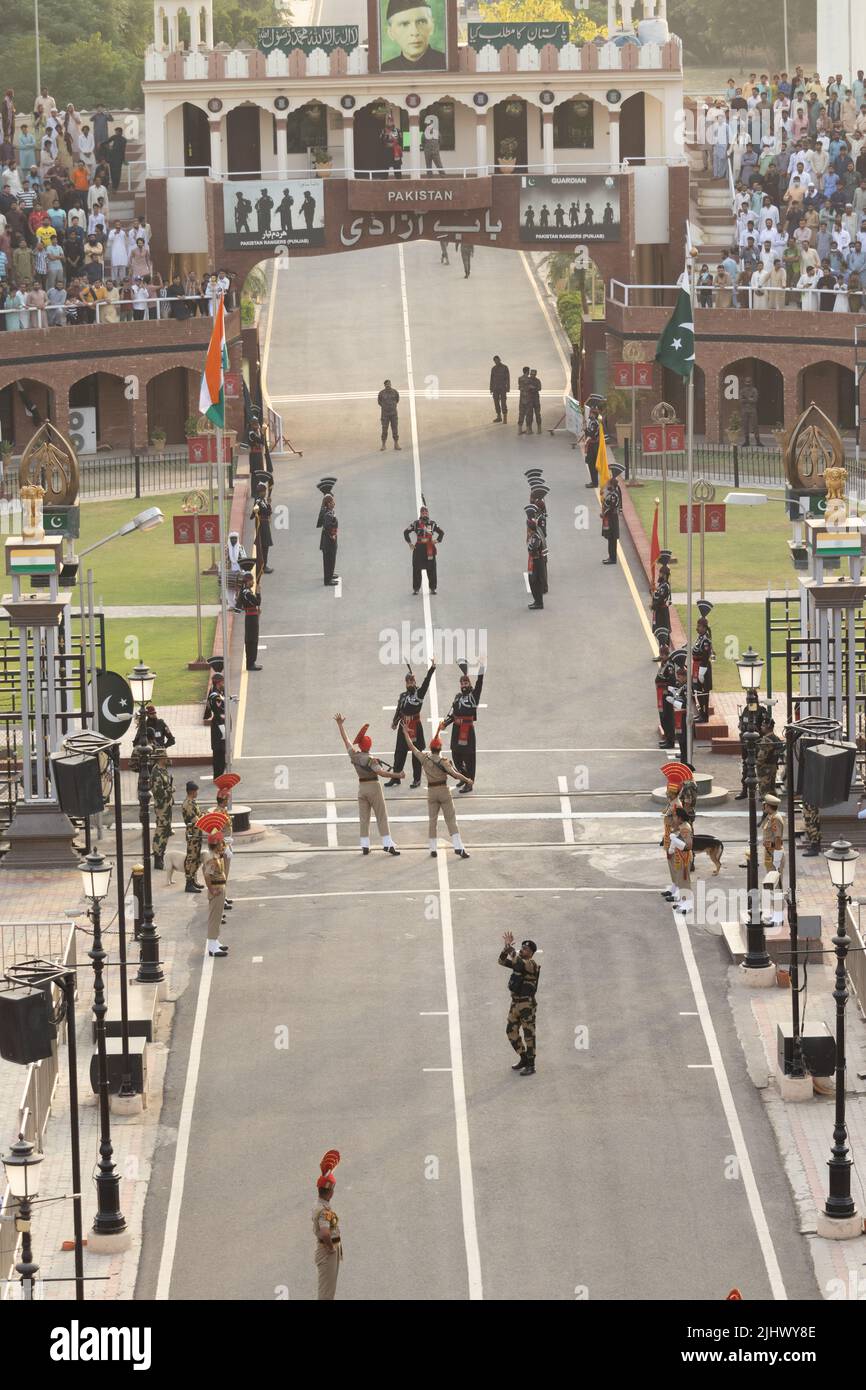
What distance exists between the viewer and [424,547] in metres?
46.3

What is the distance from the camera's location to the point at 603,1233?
24469mm

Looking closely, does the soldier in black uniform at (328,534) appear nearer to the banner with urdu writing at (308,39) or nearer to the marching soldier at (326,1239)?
the banner with urdu writing at (308,39)

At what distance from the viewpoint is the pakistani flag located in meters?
40.7

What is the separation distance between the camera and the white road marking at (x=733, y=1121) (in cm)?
2388

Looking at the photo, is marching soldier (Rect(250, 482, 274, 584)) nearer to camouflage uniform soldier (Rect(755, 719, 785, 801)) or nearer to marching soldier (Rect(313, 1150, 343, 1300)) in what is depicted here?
camouflage uniform soldier (Rect(755, 719, 785, 801))

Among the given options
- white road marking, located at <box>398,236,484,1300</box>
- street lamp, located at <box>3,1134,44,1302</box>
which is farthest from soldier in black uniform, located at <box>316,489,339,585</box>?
street lamp, located at <box>3,1134,44,1302</box>

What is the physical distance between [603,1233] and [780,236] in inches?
1557

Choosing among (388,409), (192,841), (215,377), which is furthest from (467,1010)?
(388,409)

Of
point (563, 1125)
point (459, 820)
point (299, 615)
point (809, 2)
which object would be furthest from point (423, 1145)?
point (809, 2)

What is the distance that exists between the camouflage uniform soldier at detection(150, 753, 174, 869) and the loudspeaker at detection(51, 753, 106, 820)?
7600mm

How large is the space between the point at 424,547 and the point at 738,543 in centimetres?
711

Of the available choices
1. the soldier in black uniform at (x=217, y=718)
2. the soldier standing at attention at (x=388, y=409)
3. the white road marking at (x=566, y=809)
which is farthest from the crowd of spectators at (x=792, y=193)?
the soldier in black uniform at (x=217, y=718)

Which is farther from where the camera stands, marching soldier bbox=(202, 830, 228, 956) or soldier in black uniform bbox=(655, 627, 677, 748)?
soldier in black uniform bbox=(655, 627, 677, 748)

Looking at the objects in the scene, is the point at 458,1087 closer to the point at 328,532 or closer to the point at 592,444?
the point at 328,532
